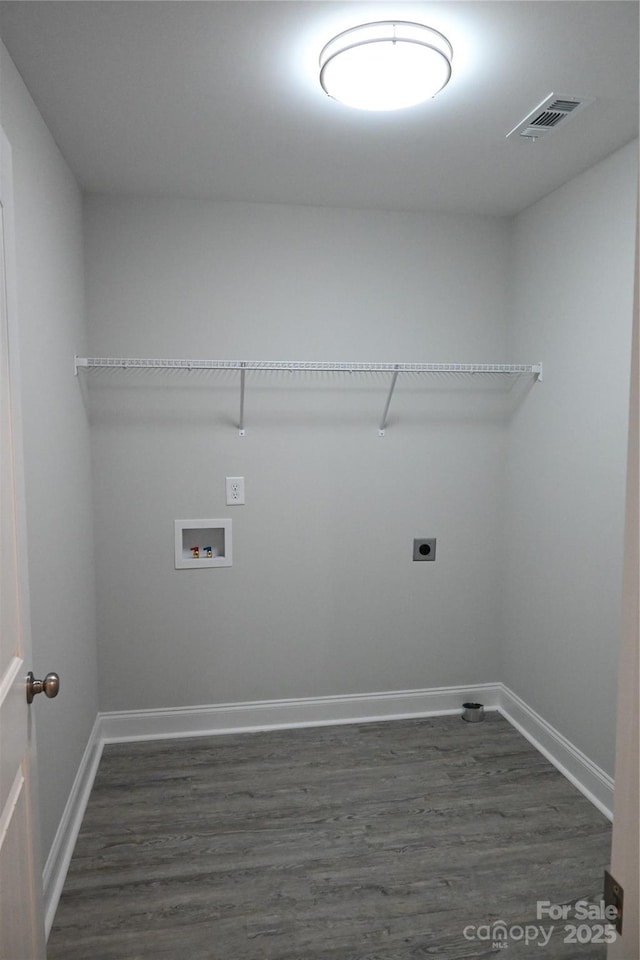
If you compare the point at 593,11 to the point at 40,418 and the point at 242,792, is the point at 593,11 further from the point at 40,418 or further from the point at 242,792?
the point at 242,792

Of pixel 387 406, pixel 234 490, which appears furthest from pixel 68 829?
pixel 387 406

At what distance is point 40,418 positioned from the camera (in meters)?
2.06

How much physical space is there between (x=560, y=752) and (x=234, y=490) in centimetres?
190

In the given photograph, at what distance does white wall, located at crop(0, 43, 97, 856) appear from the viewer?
191cm

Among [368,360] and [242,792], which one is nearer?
[242,792]

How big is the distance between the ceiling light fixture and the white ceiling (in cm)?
3

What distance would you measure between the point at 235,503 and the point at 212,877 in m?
1.54

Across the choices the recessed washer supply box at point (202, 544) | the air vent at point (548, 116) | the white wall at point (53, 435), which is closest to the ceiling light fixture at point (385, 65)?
the air vent at point (548, 116)

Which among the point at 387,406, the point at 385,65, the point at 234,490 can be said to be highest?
the point at 385,65

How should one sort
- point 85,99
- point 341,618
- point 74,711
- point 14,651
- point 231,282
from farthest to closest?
point 341,618 → point 231,282 → point 74,711 → point 85,99 → point 14,651

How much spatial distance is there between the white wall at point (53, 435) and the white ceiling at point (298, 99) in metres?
0.17

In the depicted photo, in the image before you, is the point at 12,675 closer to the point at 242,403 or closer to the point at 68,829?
the point at 68,829

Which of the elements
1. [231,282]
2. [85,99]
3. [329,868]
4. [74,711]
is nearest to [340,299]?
[231,282]

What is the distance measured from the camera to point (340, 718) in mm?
3277
